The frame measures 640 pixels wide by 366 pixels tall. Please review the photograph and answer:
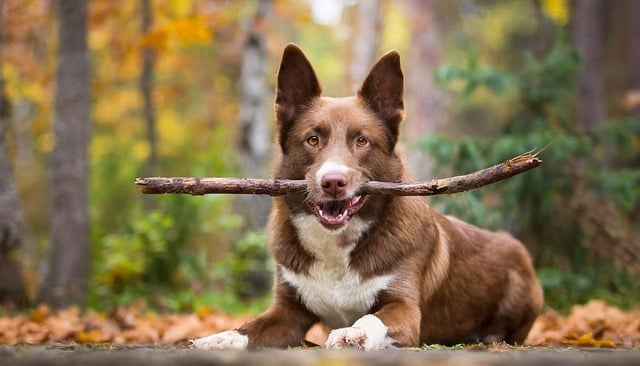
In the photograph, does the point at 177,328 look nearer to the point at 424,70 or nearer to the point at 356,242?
the point at 356,242

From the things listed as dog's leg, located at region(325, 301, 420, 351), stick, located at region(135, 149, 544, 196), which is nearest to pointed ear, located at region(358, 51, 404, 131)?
stick, located at region(135, 149, 544, 196)

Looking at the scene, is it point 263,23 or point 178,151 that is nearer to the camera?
point 263,23

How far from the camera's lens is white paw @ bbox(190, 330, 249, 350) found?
4422 mm

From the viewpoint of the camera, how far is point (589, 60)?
15555mm

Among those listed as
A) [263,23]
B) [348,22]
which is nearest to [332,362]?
[263,23]

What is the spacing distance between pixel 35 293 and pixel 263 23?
5.91 metres

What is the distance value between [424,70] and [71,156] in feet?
35.6

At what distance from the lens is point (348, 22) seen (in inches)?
1299

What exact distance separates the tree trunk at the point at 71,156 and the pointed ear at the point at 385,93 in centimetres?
460

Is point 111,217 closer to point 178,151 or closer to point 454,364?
point 178,151

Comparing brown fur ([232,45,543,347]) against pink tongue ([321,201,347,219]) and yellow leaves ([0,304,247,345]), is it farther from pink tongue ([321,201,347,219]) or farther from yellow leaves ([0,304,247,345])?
yellow leaves ([0,304,247,345])

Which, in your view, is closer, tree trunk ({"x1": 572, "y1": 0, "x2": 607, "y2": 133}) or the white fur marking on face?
the white fur marking on face

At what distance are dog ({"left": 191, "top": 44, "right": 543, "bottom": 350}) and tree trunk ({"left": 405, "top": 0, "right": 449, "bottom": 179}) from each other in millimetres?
11917

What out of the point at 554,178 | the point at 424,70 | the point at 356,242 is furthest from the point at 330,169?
the point at 424,70
